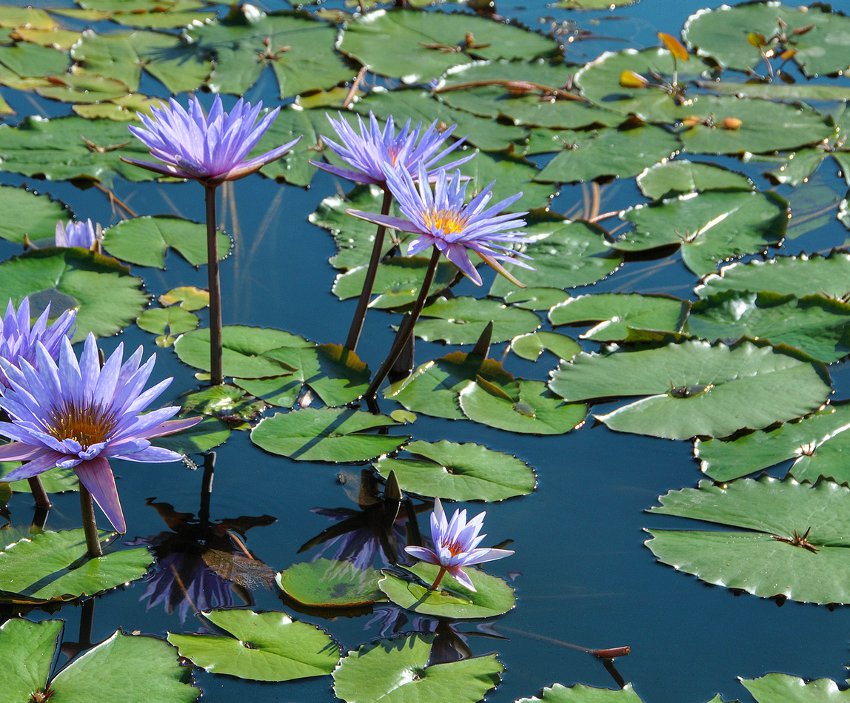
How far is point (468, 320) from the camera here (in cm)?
365

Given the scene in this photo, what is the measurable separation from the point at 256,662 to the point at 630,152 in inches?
136

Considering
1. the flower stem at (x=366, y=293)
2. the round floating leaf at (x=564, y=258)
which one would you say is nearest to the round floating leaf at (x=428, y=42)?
the round floating leaf at (x=564, y=258)

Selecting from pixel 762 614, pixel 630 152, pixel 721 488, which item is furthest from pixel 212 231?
pixel 630 152

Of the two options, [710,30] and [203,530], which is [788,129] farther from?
[203,530]

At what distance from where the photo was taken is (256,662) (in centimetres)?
219

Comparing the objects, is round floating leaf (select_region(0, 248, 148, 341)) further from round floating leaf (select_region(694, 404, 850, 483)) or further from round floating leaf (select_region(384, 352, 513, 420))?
→ round floating leaf (select_region(694, 404, 850, 483))

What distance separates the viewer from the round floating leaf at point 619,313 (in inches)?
141

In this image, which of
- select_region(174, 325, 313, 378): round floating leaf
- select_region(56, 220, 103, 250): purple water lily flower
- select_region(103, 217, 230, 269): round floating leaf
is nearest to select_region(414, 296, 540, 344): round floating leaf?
select_region(174, 325, 313, 378): round floating leaf

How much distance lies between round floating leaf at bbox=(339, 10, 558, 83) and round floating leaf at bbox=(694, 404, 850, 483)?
3175mm

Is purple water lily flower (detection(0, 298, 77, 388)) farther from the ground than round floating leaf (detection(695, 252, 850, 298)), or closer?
farther from the ground

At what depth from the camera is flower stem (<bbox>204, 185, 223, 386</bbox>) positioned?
291 cm

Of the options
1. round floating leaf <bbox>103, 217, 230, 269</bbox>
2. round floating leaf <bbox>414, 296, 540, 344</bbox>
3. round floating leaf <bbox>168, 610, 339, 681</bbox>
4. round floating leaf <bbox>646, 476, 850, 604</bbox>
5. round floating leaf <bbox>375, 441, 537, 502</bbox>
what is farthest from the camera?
round floating leaf <bbox>103, 217, 230, 269</bbox>

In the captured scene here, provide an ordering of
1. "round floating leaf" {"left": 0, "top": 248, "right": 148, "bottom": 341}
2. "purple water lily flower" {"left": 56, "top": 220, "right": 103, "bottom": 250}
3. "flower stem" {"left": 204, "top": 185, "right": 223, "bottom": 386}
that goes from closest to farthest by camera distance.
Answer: "flower stem" {"left": 204, "top": 185, "right": 223, "bottom": 386} < "round floating leaf" {"left": 0, "top": 248, "right": 148, "bottom": 341} < "purple water lily flower" {"left": 56, "top": 220, "right": 103, "bottom": 250}

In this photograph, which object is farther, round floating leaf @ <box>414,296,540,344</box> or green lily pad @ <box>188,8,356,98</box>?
green lily pad @ <box>188,8,356,98</box>
